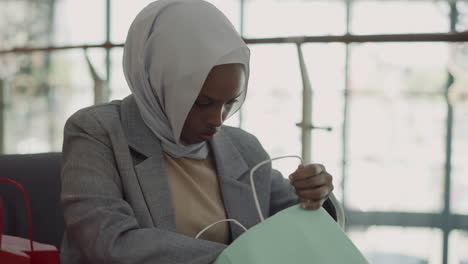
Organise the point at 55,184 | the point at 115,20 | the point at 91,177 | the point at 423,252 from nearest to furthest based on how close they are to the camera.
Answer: the point at 91,177 → the point at 55,184 → the point at 423,252 → the point at 115,20

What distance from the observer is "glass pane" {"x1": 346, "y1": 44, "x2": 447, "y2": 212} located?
664cm

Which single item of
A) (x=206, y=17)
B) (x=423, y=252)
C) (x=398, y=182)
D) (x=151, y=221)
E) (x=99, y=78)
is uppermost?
(x=206, y=17)

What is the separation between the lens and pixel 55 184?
56.7 inches

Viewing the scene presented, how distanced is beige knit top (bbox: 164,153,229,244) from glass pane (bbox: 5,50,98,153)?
6653 millimetres

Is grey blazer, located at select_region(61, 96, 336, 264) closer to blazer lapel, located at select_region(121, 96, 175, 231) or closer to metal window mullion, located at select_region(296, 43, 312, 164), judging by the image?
blazer lapel, located at select_region(121, 96, 175, 231)

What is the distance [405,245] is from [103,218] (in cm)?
576

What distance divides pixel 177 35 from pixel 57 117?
7.19 m

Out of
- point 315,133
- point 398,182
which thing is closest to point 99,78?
point 315,133

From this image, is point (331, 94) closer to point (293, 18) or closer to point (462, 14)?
point (293, 18)

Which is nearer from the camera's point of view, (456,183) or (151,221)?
(151,221)

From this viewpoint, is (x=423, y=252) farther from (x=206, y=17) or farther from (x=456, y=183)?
(x=206, y=17)

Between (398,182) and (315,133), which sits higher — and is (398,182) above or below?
below

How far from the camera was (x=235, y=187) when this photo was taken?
1337 mm

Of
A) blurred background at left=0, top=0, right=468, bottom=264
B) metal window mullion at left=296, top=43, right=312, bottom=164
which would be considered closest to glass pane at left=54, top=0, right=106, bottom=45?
blurred background at left=0, top=0, right=468, bottom=264
